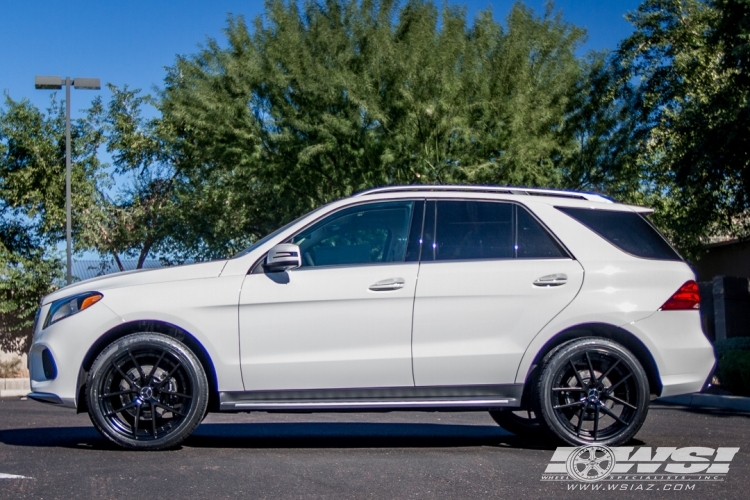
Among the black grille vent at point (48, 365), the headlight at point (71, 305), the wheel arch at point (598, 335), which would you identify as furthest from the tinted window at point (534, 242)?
the black grille vent at point (48, 365)

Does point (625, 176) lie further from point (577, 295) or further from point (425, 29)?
point (577, 295)

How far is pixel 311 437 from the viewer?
8180mm

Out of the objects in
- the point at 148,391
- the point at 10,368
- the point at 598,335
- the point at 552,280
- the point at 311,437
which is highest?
the point at 552,280

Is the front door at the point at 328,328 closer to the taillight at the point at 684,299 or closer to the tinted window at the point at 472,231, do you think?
the tinted window at the point at 472,231

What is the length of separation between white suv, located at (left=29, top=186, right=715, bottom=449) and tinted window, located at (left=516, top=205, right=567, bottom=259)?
0.02 meters

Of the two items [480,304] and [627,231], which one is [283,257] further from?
[627,231]

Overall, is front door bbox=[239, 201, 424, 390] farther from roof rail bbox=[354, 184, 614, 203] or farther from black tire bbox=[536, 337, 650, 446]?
black tire bbox=[536, 337, 650, 446]

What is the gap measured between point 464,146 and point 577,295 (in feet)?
43.4

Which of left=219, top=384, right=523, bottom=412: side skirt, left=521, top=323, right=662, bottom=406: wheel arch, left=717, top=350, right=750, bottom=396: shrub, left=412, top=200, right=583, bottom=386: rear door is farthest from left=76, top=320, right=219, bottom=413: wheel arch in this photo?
left=717, top=350, right=750, bottom=396: shrub

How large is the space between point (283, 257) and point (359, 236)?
2.48ft

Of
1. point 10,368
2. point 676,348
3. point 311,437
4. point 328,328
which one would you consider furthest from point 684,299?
point 10,368

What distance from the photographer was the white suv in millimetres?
6992

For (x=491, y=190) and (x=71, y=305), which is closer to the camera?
(x=71, y=305)

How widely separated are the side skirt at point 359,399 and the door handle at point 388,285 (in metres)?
0.66
